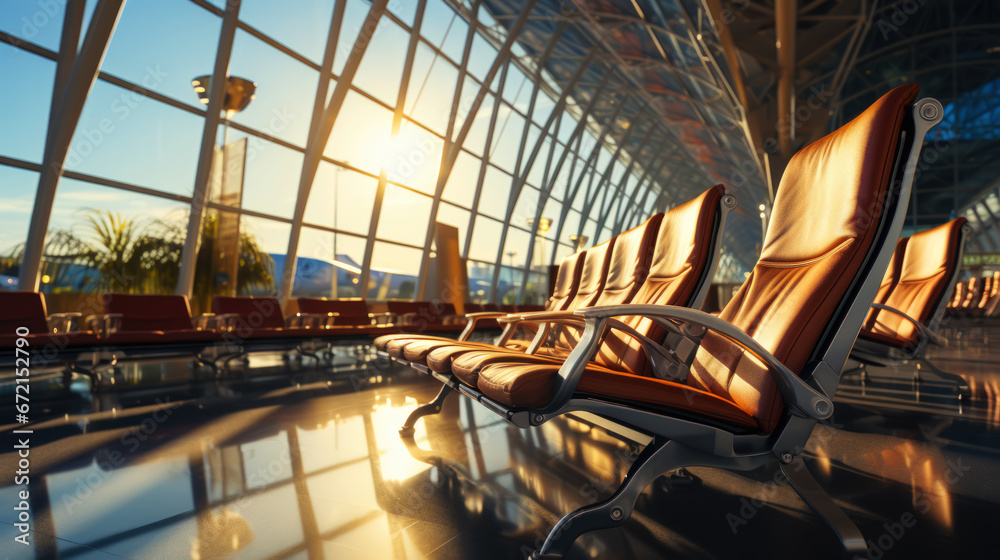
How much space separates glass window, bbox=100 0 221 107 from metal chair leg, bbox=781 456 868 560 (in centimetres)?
885

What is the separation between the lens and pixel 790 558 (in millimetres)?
1495

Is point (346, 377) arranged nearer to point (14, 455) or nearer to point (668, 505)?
point (14, 455)

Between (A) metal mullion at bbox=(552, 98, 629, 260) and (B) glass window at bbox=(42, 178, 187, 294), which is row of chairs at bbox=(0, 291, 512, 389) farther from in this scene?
(A) metal mullion at bbox=(552, 98, 629, 260)

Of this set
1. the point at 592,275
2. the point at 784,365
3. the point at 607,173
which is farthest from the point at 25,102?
the point at 607,173

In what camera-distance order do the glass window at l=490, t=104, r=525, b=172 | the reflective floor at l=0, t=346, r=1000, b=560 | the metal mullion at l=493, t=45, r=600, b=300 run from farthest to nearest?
1. the metal mullion at l=493, t=45, r=600, b=300
2. the glass window at l=490, t=104, r=525, b=172
3. the reflective floor at l=0, t=346, r=1000, b=560

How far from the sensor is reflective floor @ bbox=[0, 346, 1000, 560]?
1.58 meters

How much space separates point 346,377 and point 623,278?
3496mm

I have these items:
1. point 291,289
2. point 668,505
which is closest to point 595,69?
point 291,289

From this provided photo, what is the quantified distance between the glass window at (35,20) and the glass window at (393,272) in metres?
6.19

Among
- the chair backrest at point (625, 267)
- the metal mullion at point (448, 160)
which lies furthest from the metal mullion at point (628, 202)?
the chair backrest at point (625, 267)

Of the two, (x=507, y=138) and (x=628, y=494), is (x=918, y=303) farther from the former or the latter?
(x=507, y=138)

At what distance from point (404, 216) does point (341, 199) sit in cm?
188

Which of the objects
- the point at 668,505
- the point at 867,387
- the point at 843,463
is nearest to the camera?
the point at 668,505

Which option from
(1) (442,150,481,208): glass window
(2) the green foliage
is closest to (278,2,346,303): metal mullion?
(2) the green foliage
